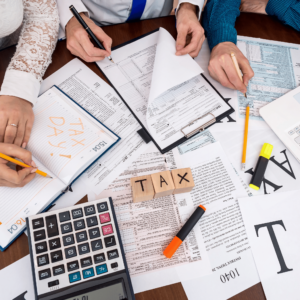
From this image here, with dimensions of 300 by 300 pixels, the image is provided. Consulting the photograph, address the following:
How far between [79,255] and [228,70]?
0.58 m

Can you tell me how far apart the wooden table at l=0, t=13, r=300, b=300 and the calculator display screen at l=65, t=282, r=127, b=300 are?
8cm

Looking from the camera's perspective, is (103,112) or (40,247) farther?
(103,112)

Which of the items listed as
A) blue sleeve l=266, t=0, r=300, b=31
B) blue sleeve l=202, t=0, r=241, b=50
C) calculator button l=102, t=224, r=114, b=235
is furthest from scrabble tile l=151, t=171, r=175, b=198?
blue sleeve l=266, t=0, r=300, b=31

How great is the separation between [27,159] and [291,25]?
2.96 feet

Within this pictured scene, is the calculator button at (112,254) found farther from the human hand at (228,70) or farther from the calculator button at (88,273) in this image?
the human hand at (228,70)

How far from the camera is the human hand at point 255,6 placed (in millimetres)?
808

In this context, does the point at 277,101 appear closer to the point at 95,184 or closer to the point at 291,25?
the point at 291,25

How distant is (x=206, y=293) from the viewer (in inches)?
16.9

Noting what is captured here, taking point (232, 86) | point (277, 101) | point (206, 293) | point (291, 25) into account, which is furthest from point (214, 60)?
point (206, 293)

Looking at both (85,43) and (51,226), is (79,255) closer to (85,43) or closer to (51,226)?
(51,226)

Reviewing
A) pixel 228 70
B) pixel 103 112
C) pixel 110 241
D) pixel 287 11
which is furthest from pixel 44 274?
pixel 287 11

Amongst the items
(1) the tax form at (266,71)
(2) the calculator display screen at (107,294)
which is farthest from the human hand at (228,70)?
(2) the calculator display screen at (107,294)

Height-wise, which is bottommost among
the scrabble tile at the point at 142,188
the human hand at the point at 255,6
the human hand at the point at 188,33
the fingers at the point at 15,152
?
the scrabble tile at the point at 142,188

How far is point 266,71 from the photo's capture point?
68 centimetres
